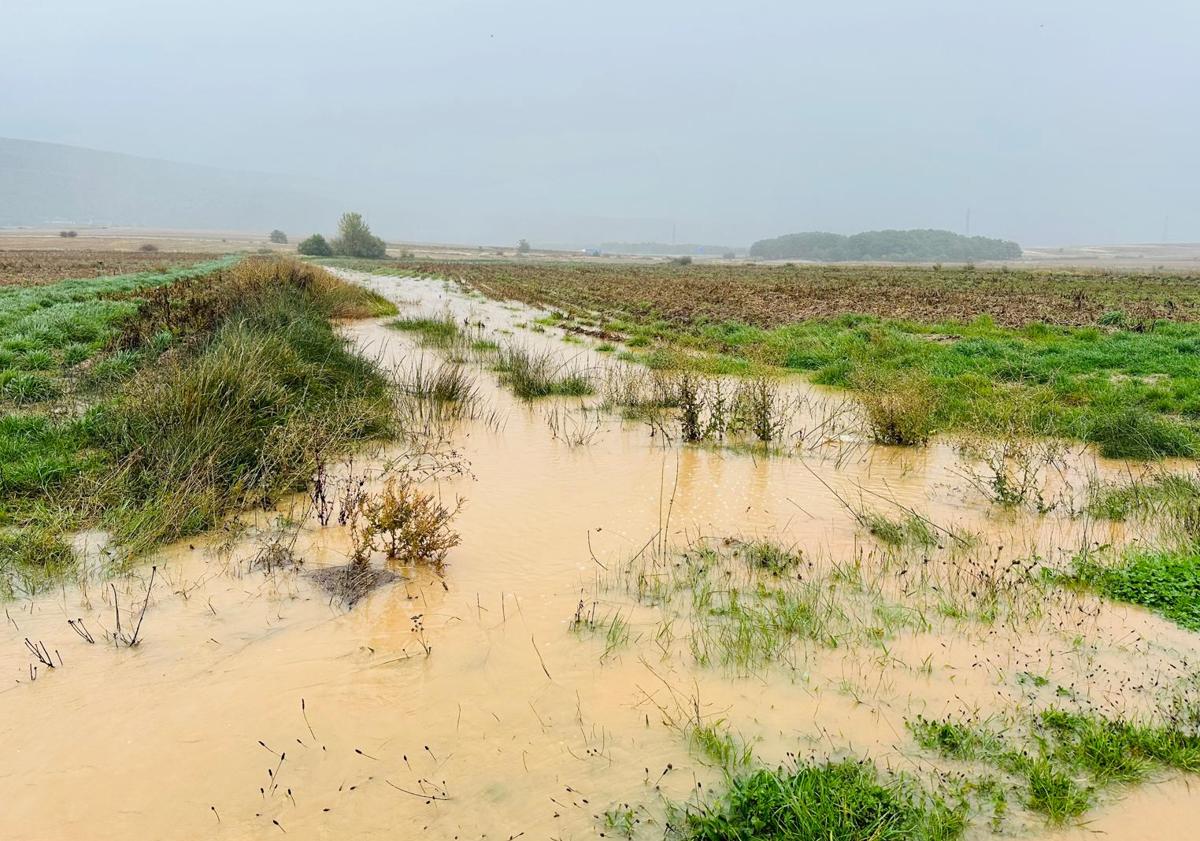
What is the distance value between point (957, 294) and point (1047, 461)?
74.8 feet

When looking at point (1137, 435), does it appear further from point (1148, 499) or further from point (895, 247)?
point (895, 247)

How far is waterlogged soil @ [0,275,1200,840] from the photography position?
117 inches

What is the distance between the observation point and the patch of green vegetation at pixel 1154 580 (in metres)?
4.43

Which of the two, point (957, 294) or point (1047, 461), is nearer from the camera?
point (1047, 461)

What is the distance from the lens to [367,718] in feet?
11.7

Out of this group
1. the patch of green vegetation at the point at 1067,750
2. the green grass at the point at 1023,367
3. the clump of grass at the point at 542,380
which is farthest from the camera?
the clump of grass at the point at 542,380

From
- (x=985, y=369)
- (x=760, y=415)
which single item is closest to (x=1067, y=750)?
(x=760, y=415)

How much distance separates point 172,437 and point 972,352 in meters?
13.3

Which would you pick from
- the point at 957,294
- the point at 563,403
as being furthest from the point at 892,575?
the point at 957,294

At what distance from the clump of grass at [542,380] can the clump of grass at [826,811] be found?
855cm

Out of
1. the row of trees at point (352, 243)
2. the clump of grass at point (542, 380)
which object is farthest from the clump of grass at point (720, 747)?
the row of trees at point (352, 243)

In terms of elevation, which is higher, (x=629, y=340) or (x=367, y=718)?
(x=629, y=340)

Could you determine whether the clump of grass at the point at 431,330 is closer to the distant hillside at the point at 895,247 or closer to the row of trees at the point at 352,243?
the row of trees at the point at 352,243

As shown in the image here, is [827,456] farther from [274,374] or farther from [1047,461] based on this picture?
[274,374]
